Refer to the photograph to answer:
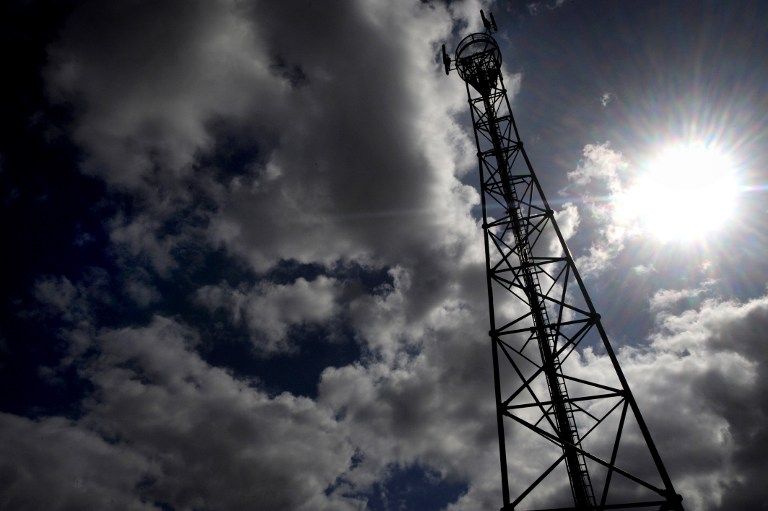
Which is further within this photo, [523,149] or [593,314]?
[523,149]

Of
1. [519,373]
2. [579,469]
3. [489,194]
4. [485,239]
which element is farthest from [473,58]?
[579,469]

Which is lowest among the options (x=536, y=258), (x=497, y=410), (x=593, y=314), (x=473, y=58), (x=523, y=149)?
(x=497, y=410)

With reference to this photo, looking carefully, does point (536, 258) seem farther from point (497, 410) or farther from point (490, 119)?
point (490, 119)

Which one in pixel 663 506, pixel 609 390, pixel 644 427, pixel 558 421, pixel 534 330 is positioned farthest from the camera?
pixel 534 330

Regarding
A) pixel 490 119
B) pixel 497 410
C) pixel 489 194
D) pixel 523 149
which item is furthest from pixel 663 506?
pixel 490 119

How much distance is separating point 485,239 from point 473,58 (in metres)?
9.96

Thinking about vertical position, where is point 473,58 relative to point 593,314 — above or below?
above

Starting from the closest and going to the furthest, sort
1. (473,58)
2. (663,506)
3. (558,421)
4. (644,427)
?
(663,506) < (644,427) < (558,421) < (473,58)

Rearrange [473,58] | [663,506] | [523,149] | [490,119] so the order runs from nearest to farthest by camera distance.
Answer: [663,506] → [523,149] → [490,119] → [473,58]

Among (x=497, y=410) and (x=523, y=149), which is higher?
(x=523, y=149)

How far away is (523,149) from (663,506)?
1244cm

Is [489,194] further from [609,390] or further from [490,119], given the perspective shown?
[609,390]

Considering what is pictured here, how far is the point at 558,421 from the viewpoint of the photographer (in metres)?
11.9

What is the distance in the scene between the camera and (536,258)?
1441cm
